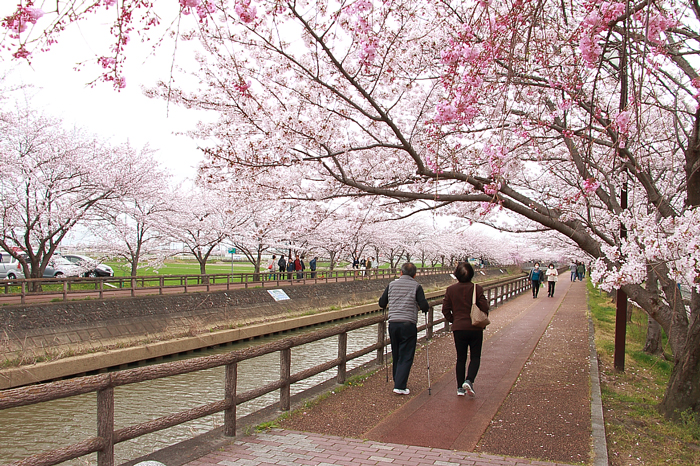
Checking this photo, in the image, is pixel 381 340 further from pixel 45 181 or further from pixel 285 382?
pixel 45 181

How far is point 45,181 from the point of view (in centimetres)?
1764

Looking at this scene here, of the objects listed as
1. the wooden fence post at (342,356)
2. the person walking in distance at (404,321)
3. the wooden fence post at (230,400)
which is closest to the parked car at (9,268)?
the wooden fence post at (342,356)

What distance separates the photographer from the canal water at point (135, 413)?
7.52m

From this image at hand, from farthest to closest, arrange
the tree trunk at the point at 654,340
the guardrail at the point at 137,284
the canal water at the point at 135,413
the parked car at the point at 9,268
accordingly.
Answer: the parked car at the point at 9,268, the guardrail at the point at 137,284, the tree trunk at the point at 654,340, the canal water at the point at 135,413

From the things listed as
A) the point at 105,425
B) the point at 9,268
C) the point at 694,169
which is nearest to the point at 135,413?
the point at 105,425

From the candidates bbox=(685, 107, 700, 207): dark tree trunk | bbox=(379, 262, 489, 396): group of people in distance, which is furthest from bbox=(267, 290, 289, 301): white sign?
bbox=(685, 107, 700, 207): dark tree trunk

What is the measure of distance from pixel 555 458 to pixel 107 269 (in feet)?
98.9

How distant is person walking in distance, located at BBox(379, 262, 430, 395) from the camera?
264 inches

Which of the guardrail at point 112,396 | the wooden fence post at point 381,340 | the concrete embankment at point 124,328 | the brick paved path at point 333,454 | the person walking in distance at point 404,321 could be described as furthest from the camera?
the concrete embankment at point 124,328

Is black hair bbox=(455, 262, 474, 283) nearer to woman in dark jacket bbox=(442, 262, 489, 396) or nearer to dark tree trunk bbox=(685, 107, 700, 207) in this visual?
woman in dark jacket bbox=(442, 262, 489, 396)

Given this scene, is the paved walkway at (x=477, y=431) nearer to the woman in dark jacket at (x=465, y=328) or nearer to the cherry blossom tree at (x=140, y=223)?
the woman in dark jacket at (x=465, y=328)

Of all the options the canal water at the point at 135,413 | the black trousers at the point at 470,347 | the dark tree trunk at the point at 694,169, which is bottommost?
the canal water at the point at 135,413

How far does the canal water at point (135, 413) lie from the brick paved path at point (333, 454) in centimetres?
251

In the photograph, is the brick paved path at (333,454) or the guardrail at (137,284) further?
the guardrail at (137,284)
